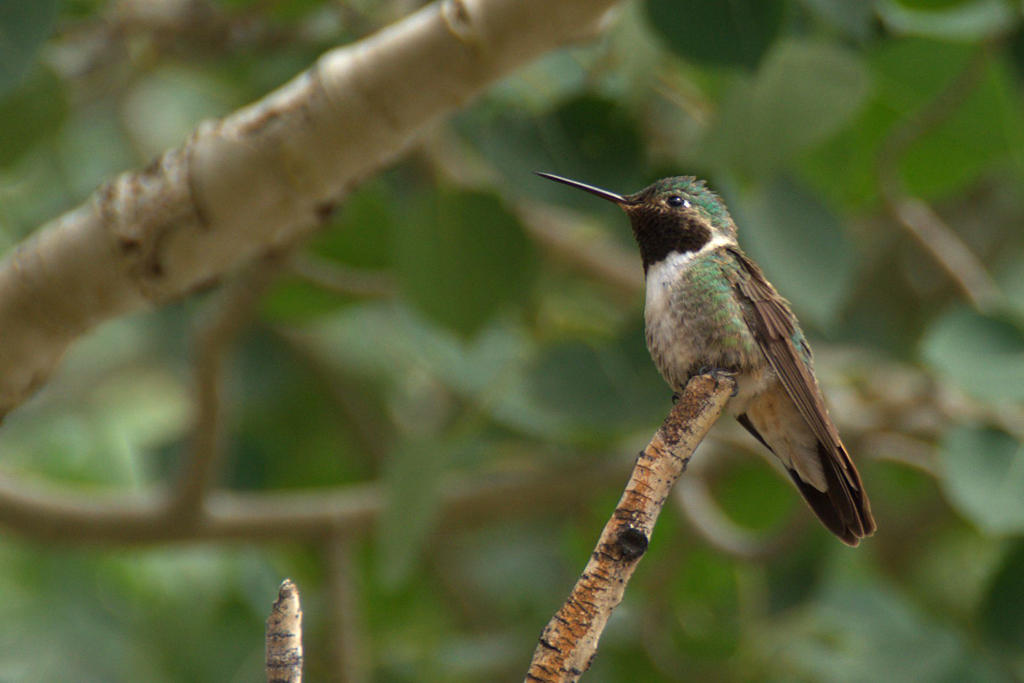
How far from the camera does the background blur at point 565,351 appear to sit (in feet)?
9.04

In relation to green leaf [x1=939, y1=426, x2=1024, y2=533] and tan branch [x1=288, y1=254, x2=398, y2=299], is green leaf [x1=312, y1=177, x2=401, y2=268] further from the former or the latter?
green leaf [x1=939, y1=426, x2=1024, y2=533]

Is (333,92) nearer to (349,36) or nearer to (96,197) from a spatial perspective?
(96,197)

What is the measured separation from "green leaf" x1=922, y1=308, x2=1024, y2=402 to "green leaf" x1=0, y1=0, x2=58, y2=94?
6.78 ft

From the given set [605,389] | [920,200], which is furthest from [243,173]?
[920,200]

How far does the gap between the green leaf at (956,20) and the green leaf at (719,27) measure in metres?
0.63

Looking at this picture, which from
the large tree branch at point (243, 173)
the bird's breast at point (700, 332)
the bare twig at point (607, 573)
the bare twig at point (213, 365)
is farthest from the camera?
the bare twig at point (213, 365)

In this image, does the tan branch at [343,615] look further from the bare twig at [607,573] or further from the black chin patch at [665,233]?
the bare twig at [607,573]

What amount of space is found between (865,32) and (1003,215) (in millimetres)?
2903

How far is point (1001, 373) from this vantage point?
2.81m

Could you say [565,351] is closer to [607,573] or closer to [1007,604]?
[1007,604]

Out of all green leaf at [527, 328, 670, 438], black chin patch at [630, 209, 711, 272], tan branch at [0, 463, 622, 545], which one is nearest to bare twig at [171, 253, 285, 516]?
tan branch at [0, 463, 622, 545]

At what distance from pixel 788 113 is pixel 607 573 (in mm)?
1674

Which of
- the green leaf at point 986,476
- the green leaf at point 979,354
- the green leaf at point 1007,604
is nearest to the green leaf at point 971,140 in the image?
the green leaf at point 979,354

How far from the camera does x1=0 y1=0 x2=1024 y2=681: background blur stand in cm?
276
